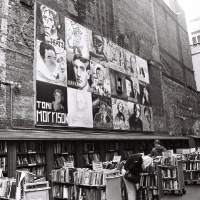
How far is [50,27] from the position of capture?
10172 millimetres

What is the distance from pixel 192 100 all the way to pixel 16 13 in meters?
18.3

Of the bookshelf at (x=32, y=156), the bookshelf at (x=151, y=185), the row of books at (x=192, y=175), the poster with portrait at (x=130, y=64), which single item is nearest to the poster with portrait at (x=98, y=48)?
the poster with portrait at (x=130, y=64)

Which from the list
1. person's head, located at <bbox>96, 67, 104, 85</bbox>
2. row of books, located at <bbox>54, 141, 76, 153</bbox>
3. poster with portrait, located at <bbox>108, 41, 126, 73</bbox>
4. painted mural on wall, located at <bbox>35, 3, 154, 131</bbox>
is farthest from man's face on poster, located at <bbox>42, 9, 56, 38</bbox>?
row of books, located at <bbox>54, 141, 76, 153</bbox>

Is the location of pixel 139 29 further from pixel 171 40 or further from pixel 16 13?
pixel 16 13

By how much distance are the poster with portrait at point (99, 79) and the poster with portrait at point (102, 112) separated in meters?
0.28

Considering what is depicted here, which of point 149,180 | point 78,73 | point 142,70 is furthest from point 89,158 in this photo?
point 142,70

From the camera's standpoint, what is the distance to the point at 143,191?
6930 mm

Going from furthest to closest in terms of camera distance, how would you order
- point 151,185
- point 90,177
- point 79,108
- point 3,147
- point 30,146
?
point 79,108
point 30,146
point 3,147
point 151,185
point 90,177

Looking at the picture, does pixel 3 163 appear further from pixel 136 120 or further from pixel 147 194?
pixel 136 120

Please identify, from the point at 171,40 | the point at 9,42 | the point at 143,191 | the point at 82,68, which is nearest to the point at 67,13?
the point at 82,68

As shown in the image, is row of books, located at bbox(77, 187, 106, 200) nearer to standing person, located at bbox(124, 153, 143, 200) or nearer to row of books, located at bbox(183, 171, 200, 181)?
standing person, located at bbox(124, 153, 143, 200)

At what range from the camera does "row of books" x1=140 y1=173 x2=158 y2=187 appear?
6805 millimetres

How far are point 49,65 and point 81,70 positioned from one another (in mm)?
1810

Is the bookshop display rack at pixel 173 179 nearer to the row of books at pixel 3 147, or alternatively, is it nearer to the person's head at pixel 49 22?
the row of books at pixel 3 147
